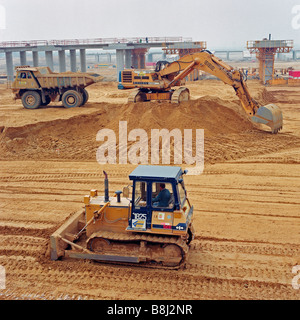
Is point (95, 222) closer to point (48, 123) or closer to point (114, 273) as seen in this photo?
point (114, 273)

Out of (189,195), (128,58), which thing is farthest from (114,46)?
(189,195)

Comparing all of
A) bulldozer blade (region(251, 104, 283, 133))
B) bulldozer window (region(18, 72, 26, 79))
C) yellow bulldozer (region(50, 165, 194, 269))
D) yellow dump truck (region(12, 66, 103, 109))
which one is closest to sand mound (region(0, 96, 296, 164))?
bulldozer blade (region(251, 104, 283, 133))

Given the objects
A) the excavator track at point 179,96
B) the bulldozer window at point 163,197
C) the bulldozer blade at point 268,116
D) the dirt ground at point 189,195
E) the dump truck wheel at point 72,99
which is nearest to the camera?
the dirt ground at point 189,195

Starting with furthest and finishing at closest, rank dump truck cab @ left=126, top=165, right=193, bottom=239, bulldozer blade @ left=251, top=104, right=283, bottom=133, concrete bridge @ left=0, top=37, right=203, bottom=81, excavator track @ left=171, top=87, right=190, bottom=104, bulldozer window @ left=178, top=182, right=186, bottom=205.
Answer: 1. concrete bridge @ left=0, top=37, right=203, bottom=81
2. excavator track @ left=171, top=87, right=190, bottom=104
3. bulldozer blade @ left=251, top=104, right=283, bottom=133
4. bulldozer window @ left=178, top=182, right=186, bottom=205
5. dump truck cab @ left=126, top=165, right=193, bottom=239

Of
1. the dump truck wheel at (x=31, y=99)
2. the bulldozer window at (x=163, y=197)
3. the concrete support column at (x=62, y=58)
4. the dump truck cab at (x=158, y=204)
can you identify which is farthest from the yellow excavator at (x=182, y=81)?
the concrete support column at (x=62, y=58)

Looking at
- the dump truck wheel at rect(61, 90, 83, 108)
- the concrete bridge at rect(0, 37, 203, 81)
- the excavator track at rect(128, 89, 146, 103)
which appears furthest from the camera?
the concrete bridge at rect(0, 37, 203, 81)

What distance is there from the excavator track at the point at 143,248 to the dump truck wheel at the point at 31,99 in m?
15.8

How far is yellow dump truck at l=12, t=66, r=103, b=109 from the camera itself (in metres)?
22.1

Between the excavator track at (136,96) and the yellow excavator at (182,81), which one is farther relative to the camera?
the excavator track at (136,96)

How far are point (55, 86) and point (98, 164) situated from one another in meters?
8.18

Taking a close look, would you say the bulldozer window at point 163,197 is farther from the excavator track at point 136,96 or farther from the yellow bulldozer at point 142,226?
the excavator track at point 136,96

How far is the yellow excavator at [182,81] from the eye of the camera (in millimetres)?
18172

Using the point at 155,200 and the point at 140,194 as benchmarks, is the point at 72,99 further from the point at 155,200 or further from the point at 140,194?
the point at 155,200

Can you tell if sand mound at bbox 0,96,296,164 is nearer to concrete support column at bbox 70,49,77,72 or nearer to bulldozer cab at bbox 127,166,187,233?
bulldozer cab at bbox 127,166,187,233
